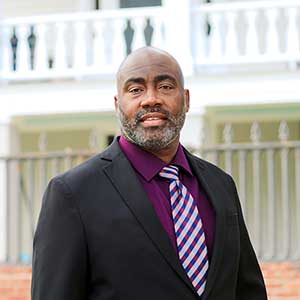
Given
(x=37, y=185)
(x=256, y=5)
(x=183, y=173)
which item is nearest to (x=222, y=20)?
(x=256, y=5)

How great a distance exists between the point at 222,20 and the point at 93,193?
873 centimetres

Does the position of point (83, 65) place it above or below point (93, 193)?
above

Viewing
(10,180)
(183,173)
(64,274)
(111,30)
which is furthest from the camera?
(111,30)

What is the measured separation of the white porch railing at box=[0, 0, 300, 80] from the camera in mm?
11000

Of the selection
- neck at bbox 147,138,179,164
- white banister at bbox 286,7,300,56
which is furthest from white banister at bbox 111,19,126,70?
neck at bbox 147,138,179,164

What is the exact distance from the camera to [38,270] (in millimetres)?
2695

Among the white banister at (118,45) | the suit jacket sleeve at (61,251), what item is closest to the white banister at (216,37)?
the white banister at (118,45)

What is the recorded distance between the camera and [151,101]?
2703 millimetres

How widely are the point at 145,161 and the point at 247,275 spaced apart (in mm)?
561

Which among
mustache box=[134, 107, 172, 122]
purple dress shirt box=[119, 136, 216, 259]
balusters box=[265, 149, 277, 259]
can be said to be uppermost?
mustache box=[134, 107, 172, 122]

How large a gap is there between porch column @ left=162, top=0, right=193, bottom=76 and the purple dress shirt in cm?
820

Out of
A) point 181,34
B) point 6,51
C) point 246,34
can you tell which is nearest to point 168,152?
point 181,34

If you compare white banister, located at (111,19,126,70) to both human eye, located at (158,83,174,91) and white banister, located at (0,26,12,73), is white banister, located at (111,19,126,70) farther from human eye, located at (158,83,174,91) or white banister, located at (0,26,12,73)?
human eye, located at (158,83,174,91)

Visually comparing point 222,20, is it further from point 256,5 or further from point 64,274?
point 64,274
